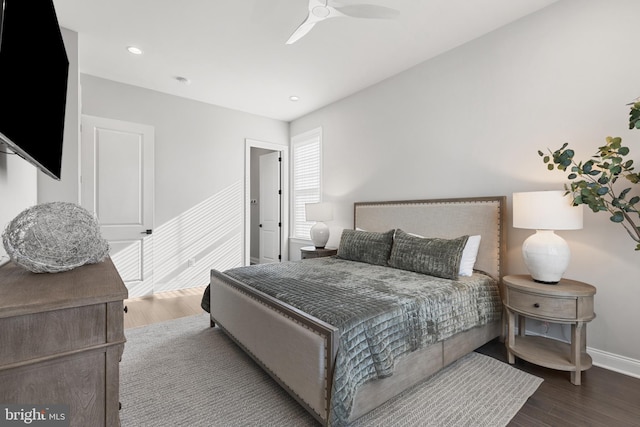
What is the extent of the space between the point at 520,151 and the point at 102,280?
3.08 metres

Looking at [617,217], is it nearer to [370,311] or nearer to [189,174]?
[370,311]

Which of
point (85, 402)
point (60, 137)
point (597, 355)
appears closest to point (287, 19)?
point (60, 137)

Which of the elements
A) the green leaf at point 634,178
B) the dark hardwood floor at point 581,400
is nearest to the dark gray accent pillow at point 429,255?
the dark hardwood floor at point 581,400

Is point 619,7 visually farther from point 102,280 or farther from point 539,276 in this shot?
point 102,280

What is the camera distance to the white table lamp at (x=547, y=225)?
2029mm

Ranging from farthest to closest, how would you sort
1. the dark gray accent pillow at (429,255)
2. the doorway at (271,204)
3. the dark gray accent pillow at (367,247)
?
the doorway at (271,204) < the dark gray accent pillow at (367,247) < the dark gray accent pillow at (429,255)

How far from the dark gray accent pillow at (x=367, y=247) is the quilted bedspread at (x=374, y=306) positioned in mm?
230

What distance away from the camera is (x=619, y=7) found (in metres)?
2.14

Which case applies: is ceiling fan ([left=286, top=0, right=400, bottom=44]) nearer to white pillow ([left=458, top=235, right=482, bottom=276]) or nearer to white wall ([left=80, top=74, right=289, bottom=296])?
white pillow ([left=458, top=235, right=482, bottom=276])

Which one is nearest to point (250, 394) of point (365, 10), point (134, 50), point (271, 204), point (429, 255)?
point (429, 255)

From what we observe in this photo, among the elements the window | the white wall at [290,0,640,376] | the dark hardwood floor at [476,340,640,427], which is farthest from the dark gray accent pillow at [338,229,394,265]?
the window

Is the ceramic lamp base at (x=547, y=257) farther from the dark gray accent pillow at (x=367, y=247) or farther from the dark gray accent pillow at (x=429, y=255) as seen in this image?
the dark gray accent pillow at (x=367, y=247)

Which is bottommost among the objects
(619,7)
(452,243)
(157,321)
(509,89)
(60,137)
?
(157,321)

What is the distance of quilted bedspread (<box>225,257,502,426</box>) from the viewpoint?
4.92 ft
